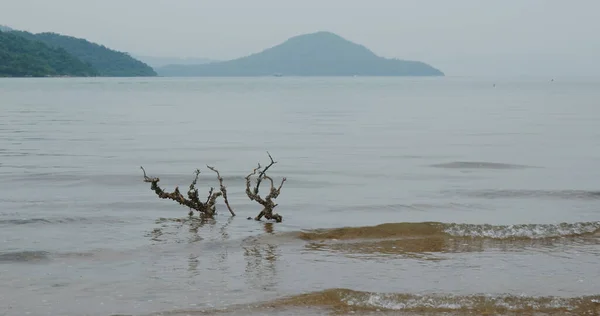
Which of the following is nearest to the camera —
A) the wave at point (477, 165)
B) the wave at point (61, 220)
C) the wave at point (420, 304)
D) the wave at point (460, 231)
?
the wave at point (420, 304)

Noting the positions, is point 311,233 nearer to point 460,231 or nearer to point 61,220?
point 460,231

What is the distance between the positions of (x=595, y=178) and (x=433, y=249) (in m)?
11.5

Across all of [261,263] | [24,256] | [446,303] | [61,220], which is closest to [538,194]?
[261,263]

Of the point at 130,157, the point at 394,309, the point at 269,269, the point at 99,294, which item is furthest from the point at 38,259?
the point at 130,157

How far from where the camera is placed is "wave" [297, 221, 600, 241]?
47.1ft

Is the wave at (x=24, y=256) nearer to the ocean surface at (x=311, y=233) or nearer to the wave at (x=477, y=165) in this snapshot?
the ocean surface at (x=311, y=233)

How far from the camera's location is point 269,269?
11.6m

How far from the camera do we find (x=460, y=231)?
14.7m

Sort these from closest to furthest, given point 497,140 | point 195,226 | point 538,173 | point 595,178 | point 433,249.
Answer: point 433,249
point 195,226
point 595,178
point 538,173
point 497,140

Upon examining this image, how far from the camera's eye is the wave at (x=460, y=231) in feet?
47.1

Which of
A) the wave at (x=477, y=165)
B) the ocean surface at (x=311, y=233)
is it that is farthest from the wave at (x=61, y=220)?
the wave at (x=477, y=165)

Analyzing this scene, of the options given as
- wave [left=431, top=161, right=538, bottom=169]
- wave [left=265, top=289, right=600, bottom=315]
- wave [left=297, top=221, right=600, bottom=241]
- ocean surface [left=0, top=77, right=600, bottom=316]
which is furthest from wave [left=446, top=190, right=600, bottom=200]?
wave [left=265, top=289, right=600, bottom=315]

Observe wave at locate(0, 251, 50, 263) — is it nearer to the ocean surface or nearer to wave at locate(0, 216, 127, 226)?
the ocean surface

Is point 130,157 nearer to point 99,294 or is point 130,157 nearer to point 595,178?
point 595,178
